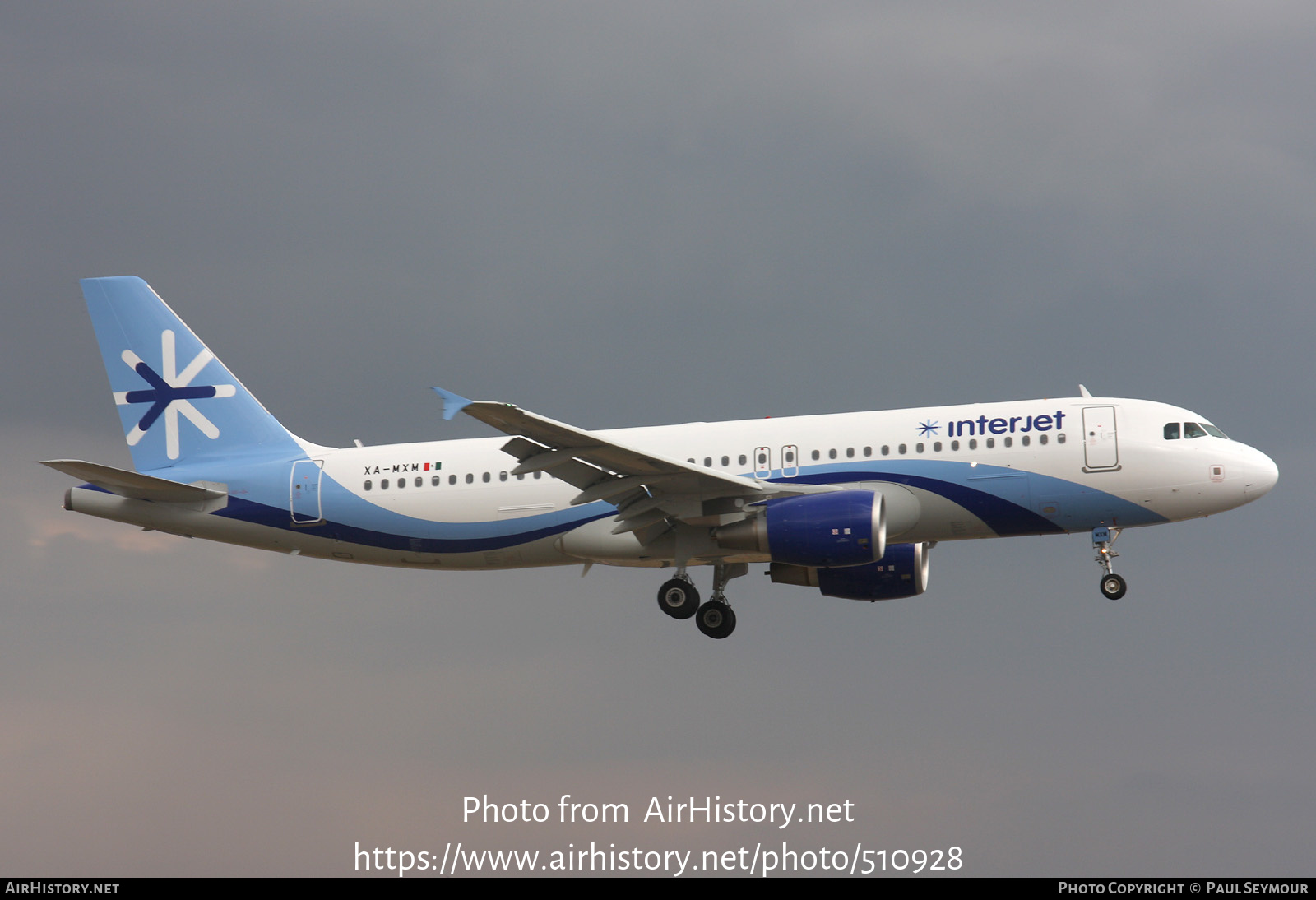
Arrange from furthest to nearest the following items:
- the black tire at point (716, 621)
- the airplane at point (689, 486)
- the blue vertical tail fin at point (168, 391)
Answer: the blue vertical tail fin at point (168, 391) → the black tire at point (716, 621) → the airplane at point (689, 486)

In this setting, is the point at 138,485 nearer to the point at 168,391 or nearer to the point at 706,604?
the point at 168,391

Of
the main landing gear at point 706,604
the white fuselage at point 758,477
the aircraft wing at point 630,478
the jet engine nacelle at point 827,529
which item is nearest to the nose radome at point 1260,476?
the white fuselage at point 758,477

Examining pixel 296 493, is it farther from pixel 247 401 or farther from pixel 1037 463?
pixel 1037 463

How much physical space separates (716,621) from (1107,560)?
9.44 m

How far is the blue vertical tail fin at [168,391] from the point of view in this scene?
38.5m

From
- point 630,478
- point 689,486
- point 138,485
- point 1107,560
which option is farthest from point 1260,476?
point 138,485

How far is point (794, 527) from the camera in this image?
32250 mm

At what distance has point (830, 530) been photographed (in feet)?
105

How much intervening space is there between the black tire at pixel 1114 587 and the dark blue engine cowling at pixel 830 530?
217 inches

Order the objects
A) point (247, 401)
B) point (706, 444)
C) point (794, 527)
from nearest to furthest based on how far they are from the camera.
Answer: point (794, 527), point (706, 444), point (247, 401)

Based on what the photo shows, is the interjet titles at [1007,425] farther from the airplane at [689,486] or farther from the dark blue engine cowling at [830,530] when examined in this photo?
the dark blue engine cowling at [830,530]

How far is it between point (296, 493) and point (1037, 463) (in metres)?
18.2

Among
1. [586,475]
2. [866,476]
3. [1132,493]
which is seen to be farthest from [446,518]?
[1132,493]

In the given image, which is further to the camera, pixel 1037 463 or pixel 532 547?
pixel 532 547
